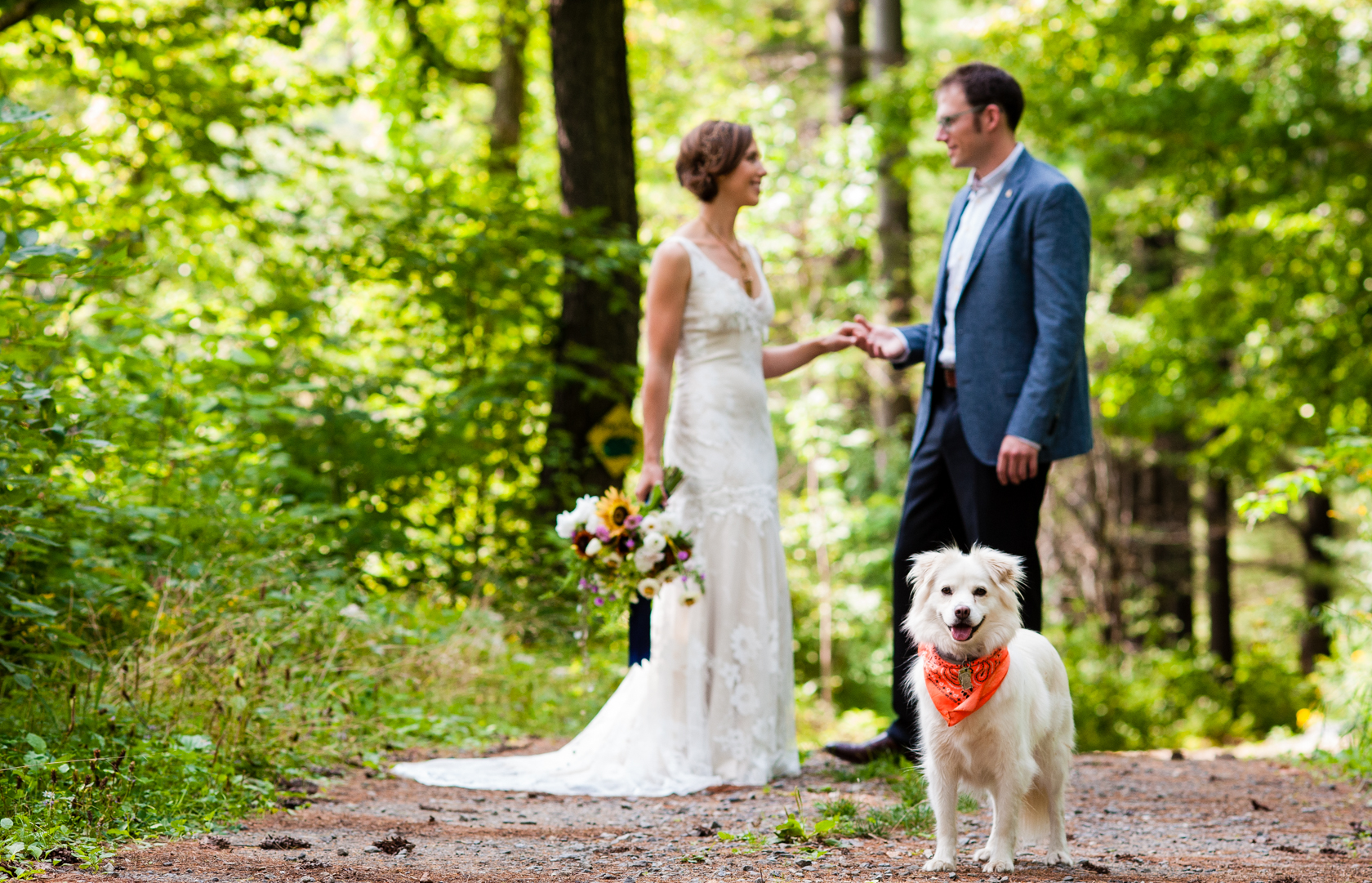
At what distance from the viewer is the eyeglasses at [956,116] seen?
4.01 metres

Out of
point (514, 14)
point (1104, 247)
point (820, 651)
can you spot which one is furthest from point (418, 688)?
point (1104, 247)

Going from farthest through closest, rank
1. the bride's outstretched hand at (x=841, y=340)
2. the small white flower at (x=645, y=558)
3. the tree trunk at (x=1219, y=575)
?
the tree trunk at (x=1219, y=575)
the bride's outstretched hand at (x=841, y=340)
the small white flower at (x=645, y=558)

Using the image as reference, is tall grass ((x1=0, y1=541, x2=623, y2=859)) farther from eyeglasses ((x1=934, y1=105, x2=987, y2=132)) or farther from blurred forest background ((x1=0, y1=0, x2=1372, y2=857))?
A: eyeglasses ((x1=934, y1=105, x2=987, y2=132))

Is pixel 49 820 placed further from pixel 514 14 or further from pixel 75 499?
pixel 514 14

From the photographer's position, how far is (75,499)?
12.7ft

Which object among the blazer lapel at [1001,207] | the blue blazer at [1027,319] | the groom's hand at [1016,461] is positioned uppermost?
the blazer lapel at [1001,207]

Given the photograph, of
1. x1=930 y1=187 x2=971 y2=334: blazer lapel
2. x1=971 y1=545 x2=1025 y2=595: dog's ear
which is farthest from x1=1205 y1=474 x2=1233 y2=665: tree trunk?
x1=971 y1=545 x2=1025 y2=595: dog's ear

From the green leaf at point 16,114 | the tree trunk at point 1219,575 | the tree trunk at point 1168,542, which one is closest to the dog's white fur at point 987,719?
the green leaf at point 16,114

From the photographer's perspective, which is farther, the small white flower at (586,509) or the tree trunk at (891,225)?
the tree trunk at (891,225)

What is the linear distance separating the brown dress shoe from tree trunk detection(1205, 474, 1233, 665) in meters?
10.8

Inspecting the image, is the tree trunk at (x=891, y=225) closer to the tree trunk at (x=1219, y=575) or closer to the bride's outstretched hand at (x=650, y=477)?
the tree trunk at (x=1219, y=575)

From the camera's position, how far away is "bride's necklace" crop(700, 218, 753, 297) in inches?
183

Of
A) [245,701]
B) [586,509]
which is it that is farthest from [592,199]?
[245,701]

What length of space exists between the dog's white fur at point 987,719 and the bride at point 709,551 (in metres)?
1.45
